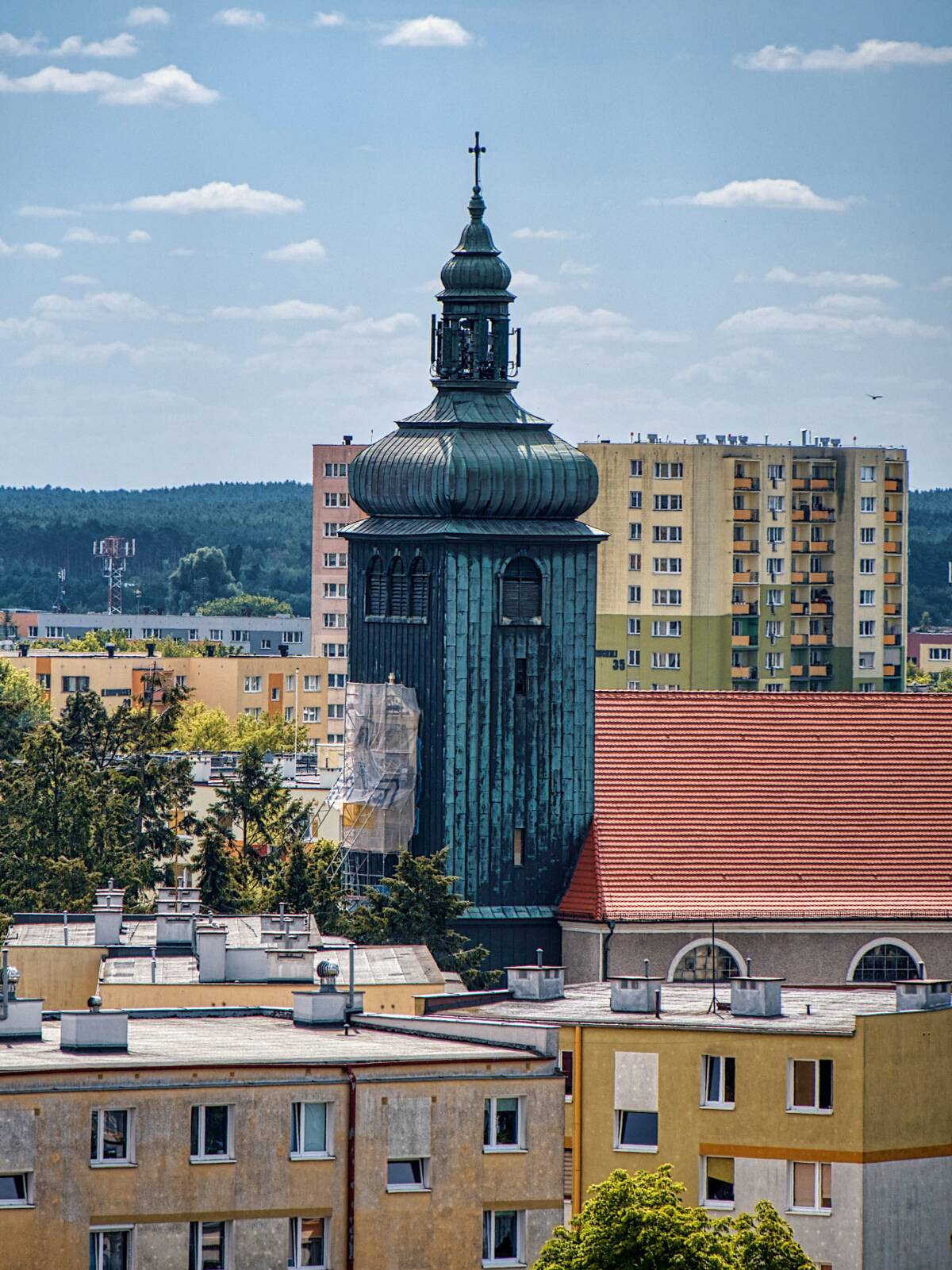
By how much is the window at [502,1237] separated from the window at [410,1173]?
0.90 metres

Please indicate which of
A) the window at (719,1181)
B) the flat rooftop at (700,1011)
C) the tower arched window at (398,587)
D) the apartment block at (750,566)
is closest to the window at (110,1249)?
the flat rooftop at (700,1011)

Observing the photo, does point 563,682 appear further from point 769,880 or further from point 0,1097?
point 0,1097

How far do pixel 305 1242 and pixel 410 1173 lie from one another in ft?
5.11

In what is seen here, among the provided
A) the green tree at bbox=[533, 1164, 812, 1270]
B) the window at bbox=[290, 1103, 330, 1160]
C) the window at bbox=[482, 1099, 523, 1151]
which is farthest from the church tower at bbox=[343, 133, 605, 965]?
the green tree at bbox=[533, 1164, 812, 1270]

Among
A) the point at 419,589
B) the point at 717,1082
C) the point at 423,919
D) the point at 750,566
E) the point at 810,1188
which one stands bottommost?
the point at 810,1188

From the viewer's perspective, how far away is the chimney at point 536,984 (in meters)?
57.5

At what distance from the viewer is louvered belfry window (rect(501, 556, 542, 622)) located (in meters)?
72.8

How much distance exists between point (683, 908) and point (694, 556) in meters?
86.4

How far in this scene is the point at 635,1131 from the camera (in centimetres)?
5303

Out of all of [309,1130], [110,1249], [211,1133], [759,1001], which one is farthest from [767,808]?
[110,1249]

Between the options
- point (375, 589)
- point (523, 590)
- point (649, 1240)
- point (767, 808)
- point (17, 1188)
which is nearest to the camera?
point (649, 1240)

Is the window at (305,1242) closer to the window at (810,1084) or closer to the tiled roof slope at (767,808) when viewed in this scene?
the window at (810,1084)

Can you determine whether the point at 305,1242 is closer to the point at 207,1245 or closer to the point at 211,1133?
the point at 207,1245

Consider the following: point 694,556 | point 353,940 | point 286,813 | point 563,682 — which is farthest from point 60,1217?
point 694,556
